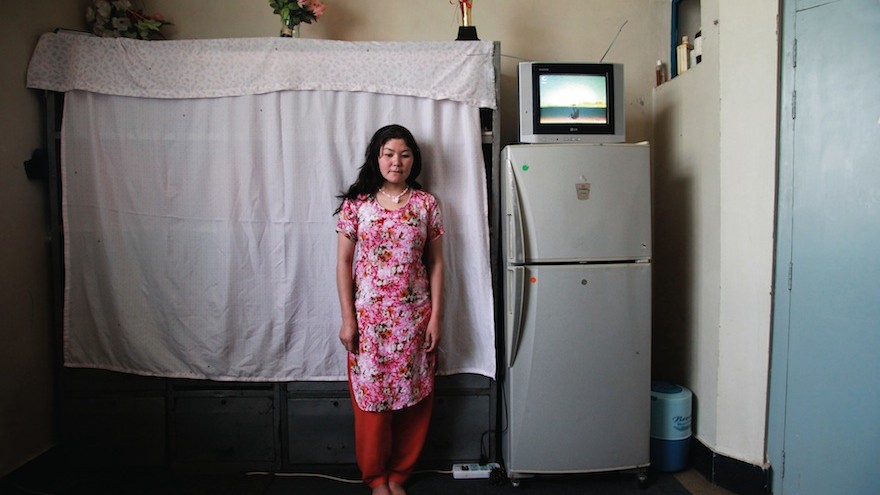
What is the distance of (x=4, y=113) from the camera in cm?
186

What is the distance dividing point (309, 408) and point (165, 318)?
794 mm

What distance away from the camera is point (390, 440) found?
187 centimetres

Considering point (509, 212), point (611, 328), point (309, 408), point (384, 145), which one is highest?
point (384, 145)

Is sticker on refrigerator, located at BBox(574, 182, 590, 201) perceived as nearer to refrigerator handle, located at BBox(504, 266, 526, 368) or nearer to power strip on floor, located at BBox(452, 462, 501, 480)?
refrigerator handle, located at BBox(504, 266, 526, 368)

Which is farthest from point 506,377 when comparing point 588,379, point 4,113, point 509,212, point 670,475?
point 4,113

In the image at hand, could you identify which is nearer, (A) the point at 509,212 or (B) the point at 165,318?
(A) the point at 509,212

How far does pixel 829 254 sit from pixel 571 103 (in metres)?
1.13

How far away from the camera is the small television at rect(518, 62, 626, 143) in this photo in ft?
6.22

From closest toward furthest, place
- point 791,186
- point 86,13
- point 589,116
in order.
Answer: point 791,186
point 589,116
point 86,13

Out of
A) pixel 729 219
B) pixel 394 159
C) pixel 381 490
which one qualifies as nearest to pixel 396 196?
pixel 394 159

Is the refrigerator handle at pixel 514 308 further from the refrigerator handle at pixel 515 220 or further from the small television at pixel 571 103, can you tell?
the small television at pixel 571 103

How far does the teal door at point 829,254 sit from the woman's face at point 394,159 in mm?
1508

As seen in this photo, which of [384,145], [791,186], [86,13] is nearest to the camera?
[791,186]

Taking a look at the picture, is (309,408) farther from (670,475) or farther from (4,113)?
(4,113)
